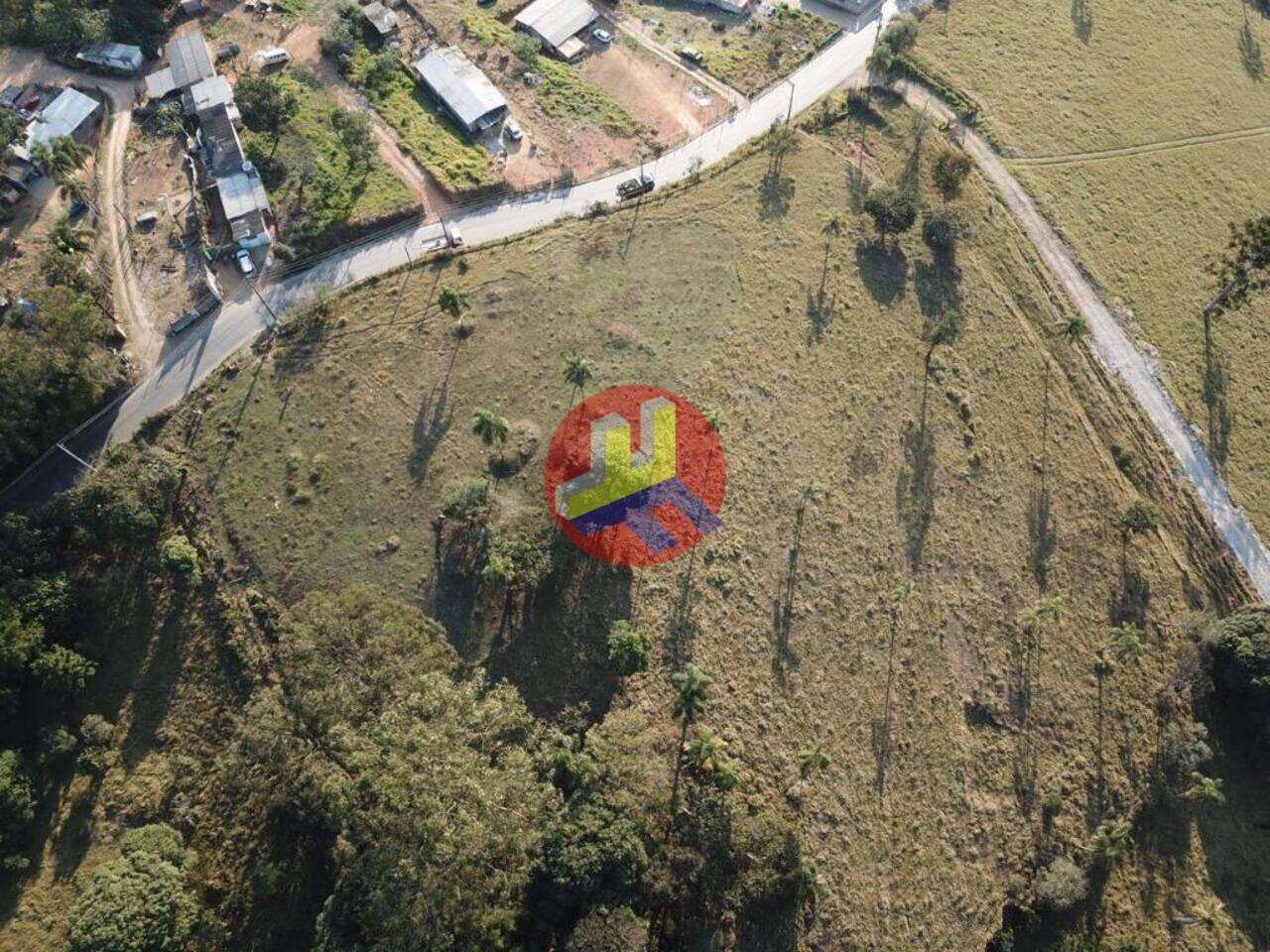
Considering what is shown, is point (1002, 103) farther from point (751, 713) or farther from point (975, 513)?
point (751, 713)

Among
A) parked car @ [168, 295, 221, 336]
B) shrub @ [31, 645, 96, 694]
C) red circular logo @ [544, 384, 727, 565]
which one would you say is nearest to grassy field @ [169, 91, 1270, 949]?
red circular logo @ [544, 384, 727, 565]

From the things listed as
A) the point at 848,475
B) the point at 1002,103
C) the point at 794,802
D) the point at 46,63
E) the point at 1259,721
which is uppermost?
the point at 46,63

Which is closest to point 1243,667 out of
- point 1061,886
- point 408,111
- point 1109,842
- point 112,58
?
point 1109,842

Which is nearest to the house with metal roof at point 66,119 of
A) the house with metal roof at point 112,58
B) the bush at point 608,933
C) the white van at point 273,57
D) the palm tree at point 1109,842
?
the house with metal roof at point 112,58

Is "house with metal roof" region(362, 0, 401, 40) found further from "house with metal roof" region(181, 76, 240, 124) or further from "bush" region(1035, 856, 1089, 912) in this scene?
"bush" region(1035, 856, 1089, 912)

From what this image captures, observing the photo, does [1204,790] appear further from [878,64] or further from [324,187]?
[324,187]

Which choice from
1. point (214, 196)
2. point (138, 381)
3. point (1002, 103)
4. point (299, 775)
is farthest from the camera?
point (1002, 103)

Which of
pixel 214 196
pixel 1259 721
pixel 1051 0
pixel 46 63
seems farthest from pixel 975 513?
pixel 46 63
